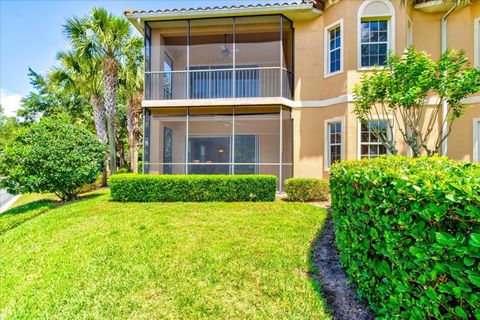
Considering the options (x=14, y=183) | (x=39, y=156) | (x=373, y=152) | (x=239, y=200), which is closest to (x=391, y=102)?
(x=373, y=152)

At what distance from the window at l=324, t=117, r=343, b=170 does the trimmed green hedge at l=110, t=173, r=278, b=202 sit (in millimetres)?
3136

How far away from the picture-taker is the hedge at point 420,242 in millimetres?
1545

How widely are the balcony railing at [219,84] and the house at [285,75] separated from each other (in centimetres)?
5

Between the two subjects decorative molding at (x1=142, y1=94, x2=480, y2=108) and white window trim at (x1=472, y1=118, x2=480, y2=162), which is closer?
white window trim at (x1=472, y1=118, x2=480, y2=162)

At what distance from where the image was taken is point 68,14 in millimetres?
11352

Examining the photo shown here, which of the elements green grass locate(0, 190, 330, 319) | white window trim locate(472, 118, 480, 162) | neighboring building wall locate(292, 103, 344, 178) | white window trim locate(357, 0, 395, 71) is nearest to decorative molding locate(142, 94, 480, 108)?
neighboring building wall locate(292, 103, 344, 178)

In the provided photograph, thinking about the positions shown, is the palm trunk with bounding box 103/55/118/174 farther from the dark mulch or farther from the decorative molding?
the dark mulch

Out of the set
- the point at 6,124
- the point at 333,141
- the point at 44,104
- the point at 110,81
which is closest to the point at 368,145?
the point at 333,141

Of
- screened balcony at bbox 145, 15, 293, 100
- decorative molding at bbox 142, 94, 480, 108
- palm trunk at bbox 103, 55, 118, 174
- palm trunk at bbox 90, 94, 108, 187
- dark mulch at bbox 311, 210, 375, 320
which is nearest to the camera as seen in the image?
dark mulch at bbox 311, 210, 375, 320

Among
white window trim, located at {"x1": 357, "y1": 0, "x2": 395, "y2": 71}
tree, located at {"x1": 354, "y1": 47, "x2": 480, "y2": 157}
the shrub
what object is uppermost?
white window trim, located at {"x1": 357, "y1": 0, "x2": 395, "y2": 71}

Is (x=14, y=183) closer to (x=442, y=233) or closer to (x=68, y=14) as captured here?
(x=68, y=14)

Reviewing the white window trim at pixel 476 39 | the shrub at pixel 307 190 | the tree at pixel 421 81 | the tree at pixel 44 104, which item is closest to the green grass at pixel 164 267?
the shrub at pixel 307 190

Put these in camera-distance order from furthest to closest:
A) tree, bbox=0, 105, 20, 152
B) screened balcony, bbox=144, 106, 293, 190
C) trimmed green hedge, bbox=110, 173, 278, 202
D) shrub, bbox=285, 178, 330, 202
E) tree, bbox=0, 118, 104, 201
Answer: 1. tree, bbox=0, 105, 20, 152
2. screened balcony, bbox=144, 106, 293, 190
3. tree, bbox=0, 118, 104, 201
4. trimmed green hedge, bbox=110, 173, 278, 202
5. shrub, bbox=285, 178, 330, 202

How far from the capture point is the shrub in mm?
8164
